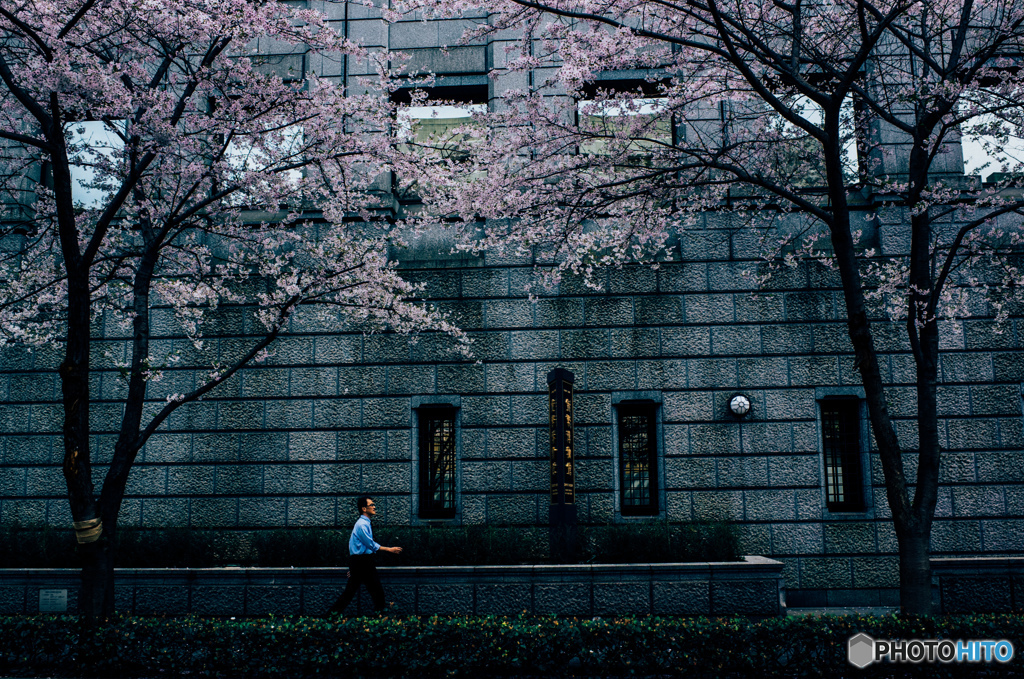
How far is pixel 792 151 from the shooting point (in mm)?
14633

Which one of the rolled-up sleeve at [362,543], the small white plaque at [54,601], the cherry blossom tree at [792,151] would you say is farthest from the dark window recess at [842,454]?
the small white plaque at [54,601]

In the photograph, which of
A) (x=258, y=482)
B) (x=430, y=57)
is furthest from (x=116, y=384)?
(x=430, y=57)

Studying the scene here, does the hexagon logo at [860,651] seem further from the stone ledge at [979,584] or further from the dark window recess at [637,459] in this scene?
Answer: the dark window recess at [637,459]

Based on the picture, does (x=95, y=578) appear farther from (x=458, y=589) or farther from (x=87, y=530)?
(x=458, y=589)

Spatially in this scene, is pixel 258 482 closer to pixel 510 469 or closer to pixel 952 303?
pixel 510 469

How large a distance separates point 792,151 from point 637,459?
724cm

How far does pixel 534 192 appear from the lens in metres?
12.0

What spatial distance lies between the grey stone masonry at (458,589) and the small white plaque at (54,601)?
7cm

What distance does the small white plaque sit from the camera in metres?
12.2

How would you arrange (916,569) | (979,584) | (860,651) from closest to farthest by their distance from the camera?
(860,651), (916,569), (979,584)

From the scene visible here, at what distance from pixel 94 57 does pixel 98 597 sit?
25.2ft

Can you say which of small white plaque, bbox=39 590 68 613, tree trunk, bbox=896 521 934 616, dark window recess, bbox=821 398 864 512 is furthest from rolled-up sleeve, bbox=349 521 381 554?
dark window recess, bbox=821 398 864 512

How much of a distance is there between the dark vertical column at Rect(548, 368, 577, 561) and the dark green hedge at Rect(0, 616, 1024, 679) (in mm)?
3326

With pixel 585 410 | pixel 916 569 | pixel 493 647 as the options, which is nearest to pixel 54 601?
pixel 493 647
